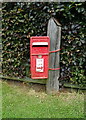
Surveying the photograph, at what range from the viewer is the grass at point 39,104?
233 cm

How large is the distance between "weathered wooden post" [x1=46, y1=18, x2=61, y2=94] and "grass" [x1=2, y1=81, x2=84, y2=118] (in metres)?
0.17

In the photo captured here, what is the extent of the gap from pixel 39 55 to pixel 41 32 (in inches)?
20.8

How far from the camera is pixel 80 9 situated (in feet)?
8.36

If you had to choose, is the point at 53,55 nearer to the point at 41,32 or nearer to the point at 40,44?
the point at 40,44

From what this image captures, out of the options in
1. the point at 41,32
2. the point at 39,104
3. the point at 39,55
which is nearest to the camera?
the point at 39,104

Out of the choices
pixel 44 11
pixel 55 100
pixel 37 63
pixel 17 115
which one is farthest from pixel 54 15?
pixel 17 115

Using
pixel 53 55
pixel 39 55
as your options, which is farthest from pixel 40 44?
pixel 53 55

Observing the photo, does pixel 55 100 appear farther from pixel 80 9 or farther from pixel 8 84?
pixel 80 9

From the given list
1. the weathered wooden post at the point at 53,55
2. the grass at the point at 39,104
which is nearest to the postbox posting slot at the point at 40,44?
the weathered wooden post at the point at 53,55

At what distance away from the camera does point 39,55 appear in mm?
2752

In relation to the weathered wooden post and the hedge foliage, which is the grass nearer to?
the weathered wooden post

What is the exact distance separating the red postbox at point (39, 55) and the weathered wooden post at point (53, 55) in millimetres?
108

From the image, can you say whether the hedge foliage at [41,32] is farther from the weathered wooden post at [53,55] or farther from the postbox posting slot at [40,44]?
the postbox posting slot at [40,44]

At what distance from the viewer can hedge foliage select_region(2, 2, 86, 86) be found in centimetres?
267
